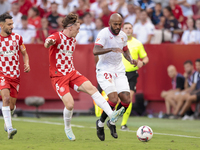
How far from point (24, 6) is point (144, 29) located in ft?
17.2

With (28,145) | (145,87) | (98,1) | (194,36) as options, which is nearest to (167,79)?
(145,87)

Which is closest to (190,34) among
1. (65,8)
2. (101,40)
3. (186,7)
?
(186,7)

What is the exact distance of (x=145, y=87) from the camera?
15.9 meters

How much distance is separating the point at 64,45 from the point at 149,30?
783cm

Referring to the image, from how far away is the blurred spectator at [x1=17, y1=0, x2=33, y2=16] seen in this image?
55.0 ft

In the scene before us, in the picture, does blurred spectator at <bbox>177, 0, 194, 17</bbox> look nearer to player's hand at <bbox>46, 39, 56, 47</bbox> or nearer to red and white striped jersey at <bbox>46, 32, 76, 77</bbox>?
red and white striped jersey at <bbox>46, 32, 76, 77</bbox>

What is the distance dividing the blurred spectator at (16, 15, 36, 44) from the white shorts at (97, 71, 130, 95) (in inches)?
300

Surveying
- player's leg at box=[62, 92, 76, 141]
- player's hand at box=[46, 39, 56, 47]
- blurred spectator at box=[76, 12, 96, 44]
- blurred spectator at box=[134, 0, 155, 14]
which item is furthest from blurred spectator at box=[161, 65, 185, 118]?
player's hand at box=[46, 39, 56, 47]

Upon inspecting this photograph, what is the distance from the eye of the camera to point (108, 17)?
1575 cm

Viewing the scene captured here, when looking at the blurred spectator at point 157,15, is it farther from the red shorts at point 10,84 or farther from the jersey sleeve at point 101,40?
the red shorts at point 10,84

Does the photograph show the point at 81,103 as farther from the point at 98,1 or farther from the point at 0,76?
the point at 0,76

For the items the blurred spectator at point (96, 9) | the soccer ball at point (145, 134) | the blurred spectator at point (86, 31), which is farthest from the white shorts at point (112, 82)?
the blurred spectator at point (96, 9)

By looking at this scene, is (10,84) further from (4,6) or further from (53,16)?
(4,6)

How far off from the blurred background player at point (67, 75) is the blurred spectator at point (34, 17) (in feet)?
26.8
